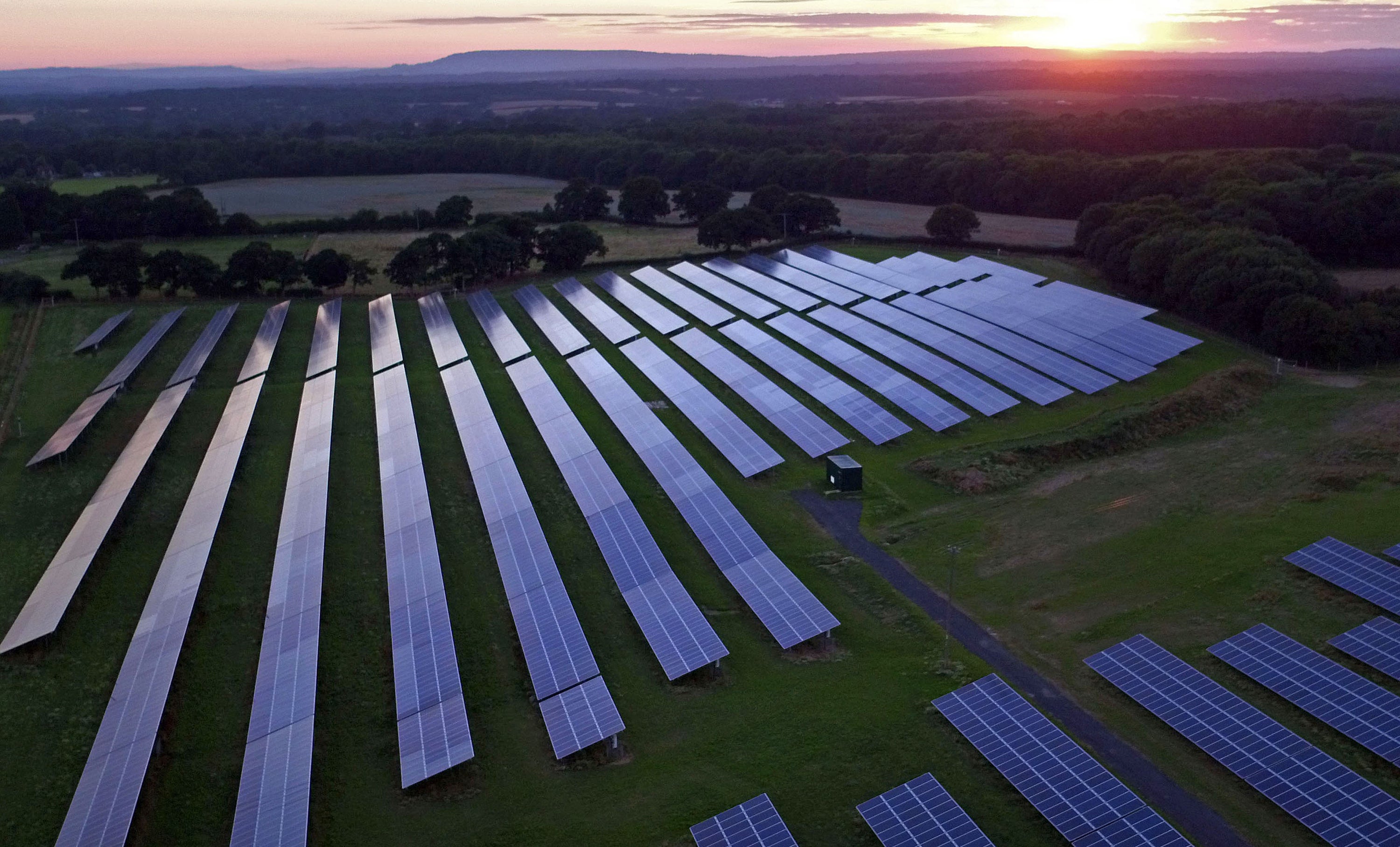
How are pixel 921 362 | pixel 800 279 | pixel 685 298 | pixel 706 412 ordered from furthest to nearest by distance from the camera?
pixel 800 279, pixel 685 298, pixel 921 362, pixel 706 412

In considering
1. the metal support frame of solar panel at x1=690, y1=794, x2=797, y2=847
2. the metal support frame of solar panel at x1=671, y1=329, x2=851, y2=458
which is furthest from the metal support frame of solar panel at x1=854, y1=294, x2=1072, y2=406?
the metal support frame of solar panel at x1=690, y1=794, x2=797, y2=847

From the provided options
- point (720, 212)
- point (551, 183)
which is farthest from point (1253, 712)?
point (551, 183)

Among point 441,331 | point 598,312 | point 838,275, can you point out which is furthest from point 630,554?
point 838,275

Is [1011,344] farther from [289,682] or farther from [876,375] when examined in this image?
[289,682]

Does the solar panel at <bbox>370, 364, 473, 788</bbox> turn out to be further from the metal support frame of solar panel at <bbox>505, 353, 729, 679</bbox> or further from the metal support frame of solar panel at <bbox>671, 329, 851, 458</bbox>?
the metal support frame of solar panel at <bbox>671, 329, 851, 458</bbox>

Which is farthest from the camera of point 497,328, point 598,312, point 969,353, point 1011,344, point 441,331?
point 598,312

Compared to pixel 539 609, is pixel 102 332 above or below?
above
